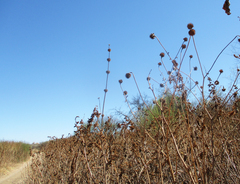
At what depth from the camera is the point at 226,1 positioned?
48.8 inches

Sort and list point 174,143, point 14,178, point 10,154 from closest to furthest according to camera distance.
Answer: point 174,143
point 14,178
point 10,154

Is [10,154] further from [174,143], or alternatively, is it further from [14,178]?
[174,143]

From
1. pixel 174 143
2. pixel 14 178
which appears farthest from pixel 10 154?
pixel 174 143

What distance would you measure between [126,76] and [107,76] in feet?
1.71

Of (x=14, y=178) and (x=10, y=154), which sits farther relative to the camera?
(x=10, y=154)

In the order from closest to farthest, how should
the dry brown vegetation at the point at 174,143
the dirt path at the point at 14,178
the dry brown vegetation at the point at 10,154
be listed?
the dry brown vegetation at the point at 174,143, the dirt path at the point at 14,178, the dry brown vegetation at the point at 10,154

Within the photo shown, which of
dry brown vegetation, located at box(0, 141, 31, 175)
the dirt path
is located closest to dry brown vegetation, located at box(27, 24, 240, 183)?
the dirt path

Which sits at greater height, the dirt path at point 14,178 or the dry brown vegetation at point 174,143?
the dry brown vegetation at point 174,143

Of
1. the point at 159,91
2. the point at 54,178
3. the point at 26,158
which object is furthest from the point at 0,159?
the point at 159,91

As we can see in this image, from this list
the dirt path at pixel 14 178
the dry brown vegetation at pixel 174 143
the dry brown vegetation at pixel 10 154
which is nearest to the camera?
the dry brown vegetation at pixel 174 143

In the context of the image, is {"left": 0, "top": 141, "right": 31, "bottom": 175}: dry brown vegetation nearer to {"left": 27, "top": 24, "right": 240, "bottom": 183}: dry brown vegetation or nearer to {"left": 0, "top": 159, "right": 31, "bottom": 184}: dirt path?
{"left": 0, "top": 159, "right": 31, "bottom": 184}: dirt path

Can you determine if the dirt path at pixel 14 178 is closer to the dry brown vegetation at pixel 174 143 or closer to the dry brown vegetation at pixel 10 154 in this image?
the dry brown vegetation at pixel 10 154

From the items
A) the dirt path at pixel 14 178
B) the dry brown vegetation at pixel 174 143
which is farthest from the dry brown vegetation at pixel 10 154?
the dry brown vegetation at pixel 174 143

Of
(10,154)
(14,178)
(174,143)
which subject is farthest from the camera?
(10,154)
